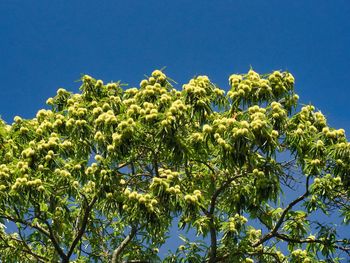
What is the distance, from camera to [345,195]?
11.6 meters

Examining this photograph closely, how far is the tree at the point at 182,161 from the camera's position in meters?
10.4

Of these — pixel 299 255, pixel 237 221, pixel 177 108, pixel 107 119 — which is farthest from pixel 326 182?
pixel 107 119

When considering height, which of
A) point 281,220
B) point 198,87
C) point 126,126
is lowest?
point 281,220

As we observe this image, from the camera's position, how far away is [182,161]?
10.8m

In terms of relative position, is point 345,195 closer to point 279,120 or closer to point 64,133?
point 279,120

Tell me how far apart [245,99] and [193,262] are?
3516 millimetres

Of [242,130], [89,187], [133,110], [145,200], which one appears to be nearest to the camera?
[242,130]

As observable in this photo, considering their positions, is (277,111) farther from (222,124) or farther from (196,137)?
(196,137)

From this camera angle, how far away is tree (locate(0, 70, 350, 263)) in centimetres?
1035

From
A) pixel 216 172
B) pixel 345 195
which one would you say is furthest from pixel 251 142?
pixel 345 195

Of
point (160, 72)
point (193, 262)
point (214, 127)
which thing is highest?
point (160, 72)

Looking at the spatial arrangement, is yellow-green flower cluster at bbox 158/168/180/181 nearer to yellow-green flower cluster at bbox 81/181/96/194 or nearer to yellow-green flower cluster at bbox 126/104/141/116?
yellow-green flower cluster at bbox 126/104/141/116

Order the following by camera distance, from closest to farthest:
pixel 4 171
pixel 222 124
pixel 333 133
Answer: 1. pixel 222 124
2. pixel 4 171
3. pixel 333 133

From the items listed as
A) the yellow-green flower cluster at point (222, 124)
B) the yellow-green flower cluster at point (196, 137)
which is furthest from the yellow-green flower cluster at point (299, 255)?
the yellow-green flower cluster at point (222, 124)
